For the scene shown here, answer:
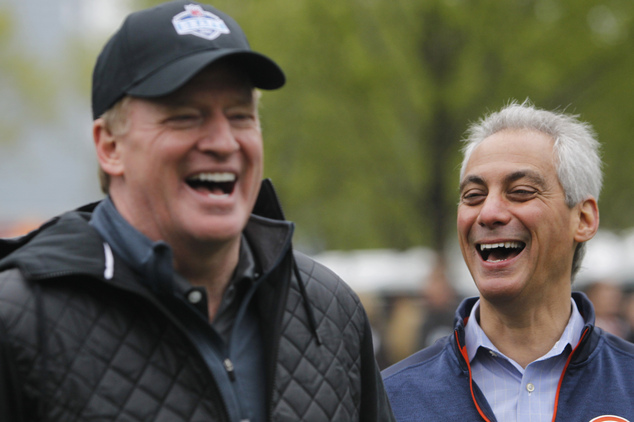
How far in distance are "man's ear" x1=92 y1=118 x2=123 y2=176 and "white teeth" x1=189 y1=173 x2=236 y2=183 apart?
0.73ft

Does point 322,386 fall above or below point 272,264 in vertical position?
below

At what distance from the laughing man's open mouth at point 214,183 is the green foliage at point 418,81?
10.6 meters

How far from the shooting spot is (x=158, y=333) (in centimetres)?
225

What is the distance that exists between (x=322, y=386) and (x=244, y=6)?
13.4 meters

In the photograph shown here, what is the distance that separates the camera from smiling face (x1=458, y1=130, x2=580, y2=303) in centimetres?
324

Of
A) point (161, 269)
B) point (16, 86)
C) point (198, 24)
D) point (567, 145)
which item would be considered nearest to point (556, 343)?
point (567, 145)

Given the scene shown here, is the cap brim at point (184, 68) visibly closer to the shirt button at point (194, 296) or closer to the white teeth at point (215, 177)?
the white teeth at point (215, 177)

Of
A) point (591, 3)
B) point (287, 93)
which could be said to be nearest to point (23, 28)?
point (287, 93)

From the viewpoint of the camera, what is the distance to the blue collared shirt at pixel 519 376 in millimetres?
3152

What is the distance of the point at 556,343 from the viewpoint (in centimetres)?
328

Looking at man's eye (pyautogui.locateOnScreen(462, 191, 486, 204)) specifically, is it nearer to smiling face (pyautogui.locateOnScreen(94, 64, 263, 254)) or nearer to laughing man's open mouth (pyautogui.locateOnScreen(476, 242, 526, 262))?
laughing man's open mouth (pyautogui.locateOnScreen(476, 242, 526, 262))

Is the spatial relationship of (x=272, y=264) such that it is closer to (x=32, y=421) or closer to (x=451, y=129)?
(x=32, y=421)

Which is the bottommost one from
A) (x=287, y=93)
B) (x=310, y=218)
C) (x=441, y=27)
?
(x=310, y=218)

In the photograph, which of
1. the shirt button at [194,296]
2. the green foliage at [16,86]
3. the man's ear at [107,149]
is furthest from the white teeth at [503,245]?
the green foliage at [16,86]
